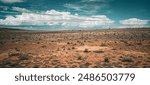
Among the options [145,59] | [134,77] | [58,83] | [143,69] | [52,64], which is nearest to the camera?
[58,83]

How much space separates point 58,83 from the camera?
476 inches

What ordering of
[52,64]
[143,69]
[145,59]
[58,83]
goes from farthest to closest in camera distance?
[145,59]
[52,64]
[143,69]
[58,83]

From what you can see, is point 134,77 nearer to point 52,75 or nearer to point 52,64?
point 52,75

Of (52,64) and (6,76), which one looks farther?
(52,64)

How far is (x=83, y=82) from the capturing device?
12289mm

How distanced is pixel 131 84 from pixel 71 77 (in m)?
3.53

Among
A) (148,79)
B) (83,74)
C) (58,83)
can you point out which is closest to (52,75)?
(58,83)

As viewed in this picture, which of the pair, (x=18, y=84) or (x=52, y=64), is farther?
(x=52, y=64)

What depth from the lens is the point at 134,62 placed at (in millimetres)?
16844

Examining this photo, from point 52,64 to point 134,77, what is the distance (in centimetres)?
648

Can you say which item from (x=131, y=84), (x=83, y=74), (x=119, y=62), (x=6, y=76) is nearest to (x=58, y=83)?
(x=83, y=74)

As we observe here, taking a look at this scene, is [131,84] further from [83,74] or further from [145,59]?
[145,59]

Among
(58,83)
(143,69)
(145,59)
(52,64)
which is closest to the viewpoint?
(58,83)

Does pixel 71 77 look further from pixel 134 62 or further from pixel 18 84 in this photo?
pixel 134 62
